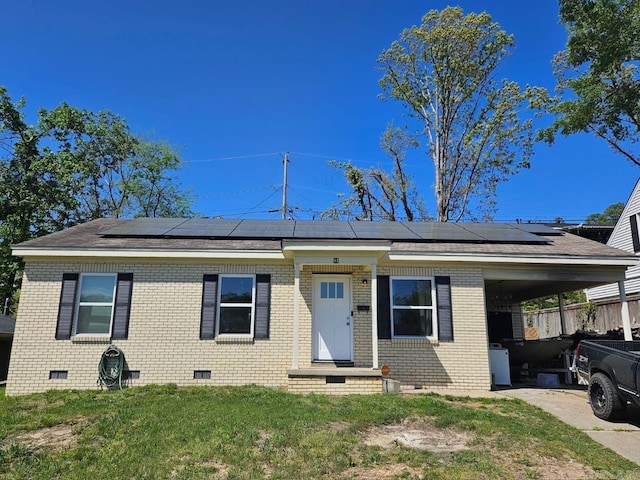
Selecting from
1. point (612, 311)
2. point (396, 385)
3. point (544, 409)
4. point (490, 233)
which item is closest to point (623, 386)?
point (544, 409)

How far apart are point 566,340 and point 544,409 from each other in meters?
Result: 4.20

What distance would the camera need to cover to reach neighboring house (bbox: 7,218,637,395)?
9.41 metres

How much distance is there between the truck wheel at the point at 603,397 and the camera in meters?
6.69

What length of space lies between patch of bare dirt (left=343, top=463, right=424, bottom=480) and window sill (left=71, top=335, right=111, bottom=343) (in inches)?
270

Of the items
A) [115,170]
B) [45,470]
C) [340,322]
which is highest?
[115,170]

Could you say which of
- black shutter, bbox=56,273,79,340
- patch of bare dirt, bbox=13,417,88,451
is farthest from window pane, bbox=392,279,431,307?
black shutter, bbox=56,273,79,340

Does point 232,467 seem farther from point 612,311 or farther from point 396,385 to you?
point 612,311

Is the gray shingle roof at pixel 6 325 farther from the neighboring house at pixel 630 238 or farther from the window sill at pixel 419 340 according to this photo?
the neighboring house at pixel 630 238

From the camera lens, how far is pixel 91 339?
9.46 metres

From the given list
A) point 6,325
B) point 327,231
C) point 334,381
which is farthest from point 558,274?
point 6,325

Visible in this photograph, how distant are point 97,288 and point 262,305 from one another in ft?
12.1

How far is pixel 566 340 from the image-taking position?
36.3ft

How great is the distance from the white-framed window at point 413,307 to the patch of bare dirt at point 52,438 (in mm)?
6323

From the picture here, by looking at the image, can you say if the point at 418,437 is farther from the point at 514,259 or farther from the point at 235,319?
the point at 514,259
